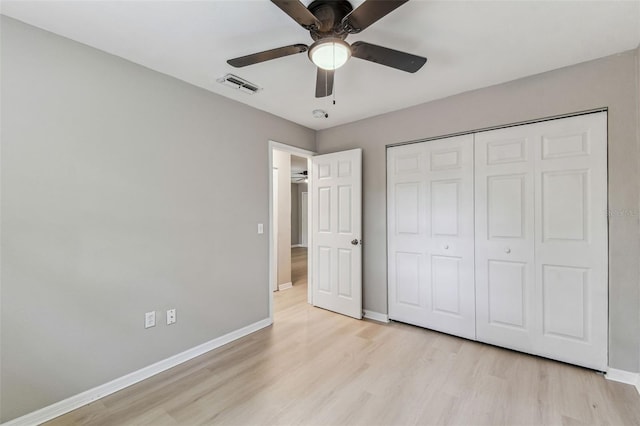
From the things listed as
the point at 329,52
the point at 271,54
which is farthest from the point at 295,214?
the point at 329,52

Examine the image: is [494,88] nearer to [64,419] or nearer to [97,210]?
[97,210]

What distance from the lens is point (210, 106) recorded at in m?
2.68

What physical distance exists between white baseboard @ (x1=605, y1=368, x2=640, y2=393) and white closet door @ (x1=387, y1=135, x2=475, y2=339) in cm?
95

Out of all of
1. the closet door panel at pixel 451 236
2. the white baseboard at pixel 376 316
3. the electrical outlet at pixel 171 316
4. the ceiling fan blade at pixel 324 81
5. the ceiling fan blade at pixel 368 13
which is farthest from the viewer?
the white baseboard at pixel 376 316

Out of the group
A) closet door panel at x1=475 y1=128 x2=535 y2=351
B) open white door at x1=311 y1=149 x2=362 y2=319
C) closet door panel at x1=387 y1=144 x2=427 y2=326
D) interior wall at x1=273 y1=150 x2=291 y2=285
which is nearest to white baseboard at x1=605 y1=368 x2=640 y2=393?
closet door panel at x1=475 y1=128 x2=535 y2=351

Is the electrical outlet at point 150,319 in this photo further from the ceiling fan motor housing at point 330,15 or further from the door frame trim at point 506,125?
the door frame trim at point 506,125

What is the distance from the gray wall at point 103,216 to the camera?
5.53 feet

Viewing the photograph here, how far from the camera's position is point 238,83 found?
2477mm

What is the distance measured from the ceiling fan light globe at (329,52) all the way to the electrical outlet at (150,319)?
2.26 metres

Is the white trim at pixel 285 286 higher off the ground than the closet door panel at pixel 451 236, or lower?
lower

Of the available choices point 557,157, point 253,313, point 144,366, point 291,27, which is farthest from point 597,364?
point 144,366

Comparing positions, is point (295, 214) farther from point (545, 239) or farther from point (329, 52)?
point (329, 52)

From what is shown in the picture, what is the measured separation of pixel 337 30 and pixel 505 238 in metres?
2.28

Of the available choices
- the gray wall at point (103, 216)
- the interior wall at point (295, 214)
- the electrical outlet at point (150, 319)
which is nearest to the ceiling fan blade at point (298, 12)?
the gray wall at point (103, 216)
